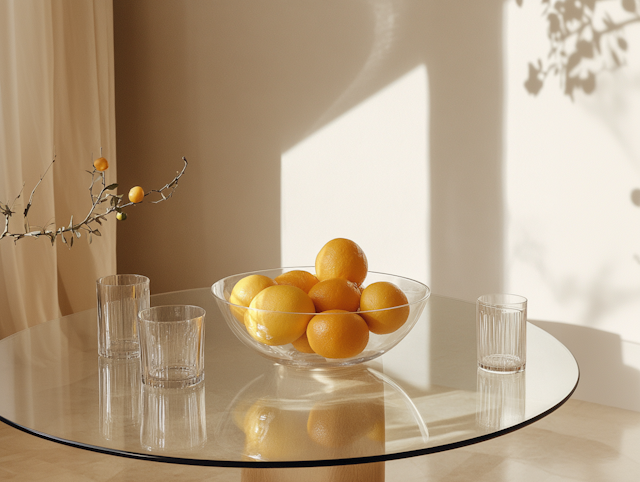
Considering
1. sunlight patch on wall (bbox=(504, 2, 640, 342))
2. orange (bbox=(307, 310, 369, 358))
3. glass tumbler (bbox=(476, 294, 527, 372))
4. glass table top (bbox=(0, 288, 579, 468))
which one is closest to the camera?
glass table top (bbox=(0, 288, 579, 468))

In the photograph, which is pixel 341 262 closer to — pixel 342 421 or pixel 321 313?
pixel 321 313

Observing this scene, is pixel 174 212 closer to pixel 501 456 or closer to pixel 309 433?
pixel 501 456

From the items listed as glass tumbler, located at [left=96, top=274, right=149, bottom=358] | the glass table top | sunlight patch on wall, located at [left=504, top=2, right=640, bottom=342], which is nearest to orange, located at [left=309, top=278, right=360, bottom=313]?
the glass table top

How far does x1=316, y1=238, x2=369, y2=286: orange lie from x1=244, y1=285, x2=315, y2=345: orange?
0.13 m

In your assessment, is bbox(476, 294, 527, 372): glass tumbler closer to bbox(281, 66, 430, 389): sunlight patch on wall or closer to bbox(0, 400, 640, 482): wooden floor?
bbox(0, 400, 640, 482): wooden floor

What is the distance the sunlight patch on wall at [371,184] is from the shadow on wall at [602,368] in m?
0.59

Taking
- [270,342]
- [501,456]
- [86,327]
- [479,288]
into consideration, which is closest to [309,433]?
[270,342]

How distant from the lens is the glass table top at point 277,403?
0.84 metres

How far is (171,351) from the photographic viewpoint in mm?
1035

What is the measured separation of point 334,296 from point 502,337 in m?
0.29

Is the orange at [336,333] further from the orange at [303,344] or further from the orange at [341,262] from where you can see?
the orange at [341,262]

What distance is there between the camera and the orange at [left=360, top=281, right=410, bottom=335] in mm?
1063

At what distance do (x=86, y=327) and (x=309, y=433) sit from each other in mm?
685

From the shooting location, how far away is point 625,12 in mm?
2221
